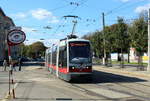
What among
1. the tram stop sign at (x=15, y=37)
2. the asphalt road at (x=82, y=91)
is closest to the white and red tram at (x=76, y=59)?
the asphalt road at (x=82, y=91)

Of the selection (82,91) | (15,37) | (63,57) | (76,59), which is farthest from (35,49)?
(15,37)

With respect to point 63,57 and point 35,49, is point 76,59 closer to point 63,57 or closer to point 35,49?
point 63,57

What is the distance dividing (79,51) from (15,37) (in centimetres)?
952

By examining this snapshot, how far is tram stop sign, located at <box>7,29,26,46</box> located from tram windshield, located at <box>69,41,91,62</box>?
29.7ft

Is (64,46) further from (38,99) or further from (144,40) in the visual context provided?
(144,40)

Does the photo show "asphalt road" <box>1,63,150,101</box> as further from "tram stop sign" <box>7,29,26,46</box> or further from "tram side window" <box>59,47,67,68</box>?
"tram stop sign" <box>7,29,26,46</box>

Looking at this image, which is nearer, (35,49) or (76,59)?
(76,59)

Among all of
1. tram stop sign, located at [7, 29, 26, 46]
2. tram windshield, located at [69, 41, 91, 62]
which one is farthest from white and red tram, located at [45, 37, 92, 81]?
tram stop sign, located at [7, 29, 26, 46]

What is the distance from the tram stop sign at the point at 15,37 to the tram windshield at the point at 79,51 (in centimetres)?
905

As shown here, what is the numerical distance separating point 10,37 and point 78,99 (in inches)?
158

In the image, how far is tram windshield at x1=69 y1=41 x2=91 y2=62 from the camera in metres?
23.9

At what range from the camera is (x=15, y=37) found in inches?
596

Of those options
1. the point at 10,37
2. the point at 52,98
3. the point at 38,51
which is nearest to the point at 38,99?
the point at 52,98

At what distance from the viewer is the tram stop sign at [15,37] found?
49.3ft
